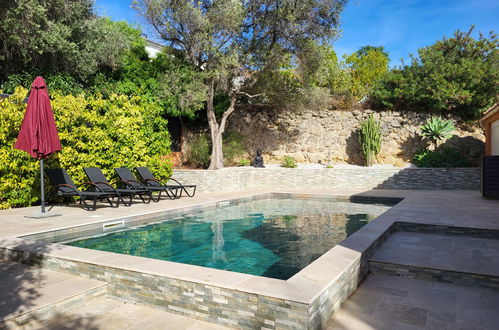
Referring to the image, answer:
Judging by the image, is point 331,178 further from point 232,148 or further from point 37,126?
point 37,126

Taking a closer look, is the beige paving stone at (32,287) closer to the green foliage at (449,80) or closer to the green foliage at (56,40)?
the green foliage at (56,40)

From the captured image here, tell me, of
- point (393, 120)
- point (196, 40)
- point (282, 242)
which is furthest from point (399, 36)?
point (282, 242)

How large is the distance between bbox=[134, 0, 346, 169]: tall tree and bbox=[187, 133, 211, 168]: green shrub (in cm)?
120

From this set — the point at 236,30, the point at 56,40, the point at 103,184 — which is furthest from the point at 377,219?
the point at 56,40

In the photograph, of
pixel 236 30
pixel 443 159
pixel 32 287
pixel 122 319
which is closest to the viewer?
pixel 122 319

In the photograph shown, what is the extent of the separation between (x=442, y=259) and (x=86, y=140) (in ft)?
29.8

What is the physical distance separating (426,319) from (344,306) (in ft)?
2.31

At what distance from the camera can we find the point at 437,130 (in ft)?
47.6

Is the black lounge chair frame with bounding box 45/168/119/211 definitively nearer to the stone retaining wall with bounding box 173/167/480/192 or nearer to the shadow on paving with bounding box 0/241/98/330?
the shadow on paving with bounding box 0/241/98/330

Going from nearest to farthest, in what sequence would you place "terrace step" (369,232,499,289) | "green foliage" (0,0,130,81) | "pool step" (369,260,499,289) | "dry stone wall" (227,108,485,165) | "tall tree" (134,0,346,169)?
"pool step" (369,260,499,289) → "terrace step" (369,232,499,289) → "green foliage" (0,0,130,81) → "tall tree" (134,0,346,169) → "dry stone wall" (227,108,485,165)

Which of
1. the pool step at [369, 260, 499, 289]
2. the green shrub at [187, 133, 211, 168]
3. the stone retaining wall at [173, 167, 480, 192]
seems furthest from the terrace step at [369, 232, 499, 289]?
the green shrub at [187, 133, 211, 168]

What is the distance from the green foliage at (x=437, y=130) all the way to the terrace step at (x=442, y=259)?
10264mm

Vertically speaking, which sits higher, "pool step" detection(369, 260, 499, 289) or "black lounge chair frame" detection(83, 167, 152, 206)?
"black lounge chair frame" detection(83, 167, 152, 206)

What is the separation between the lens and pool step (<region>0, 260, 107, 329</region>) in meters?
2.88
